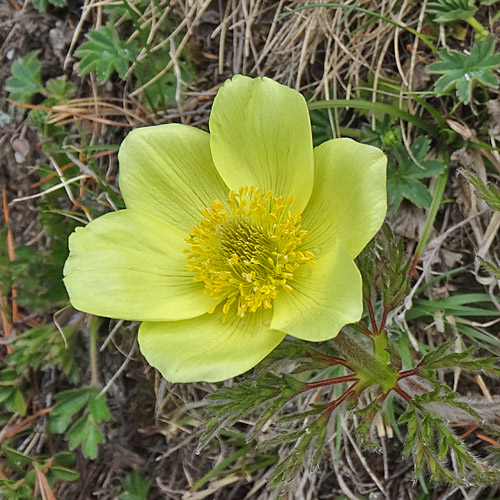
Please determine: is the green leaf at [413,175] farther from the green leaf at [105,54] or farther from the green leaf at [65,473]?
the green leaf at [65,473]

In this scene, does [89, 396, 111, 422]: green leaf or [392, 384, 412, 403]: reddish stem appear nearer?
[392, 384, 412, 403]: reddish stem

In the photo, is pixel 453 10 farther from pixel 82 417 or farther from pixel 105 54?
pixel 82 417

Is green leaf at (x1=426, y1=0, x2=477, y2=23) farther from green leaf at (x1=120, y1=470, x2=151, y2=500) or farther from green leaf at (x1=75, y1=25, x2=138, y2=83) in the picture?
green leaf at (x1=120, y1=470, x2=151, y2=500)

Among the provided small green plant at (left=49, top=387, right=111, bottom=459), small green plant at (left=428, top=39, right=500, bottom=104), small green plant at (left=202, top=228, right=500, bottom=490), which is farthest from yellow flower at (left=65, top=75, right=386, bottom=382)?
small green plant at (left=49, top=387, right=111, bottom=459)

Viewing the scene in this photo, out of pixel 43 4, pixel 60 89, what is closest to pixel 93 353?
pixel 60 89

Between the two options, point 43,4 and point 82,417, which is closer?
point 82,417

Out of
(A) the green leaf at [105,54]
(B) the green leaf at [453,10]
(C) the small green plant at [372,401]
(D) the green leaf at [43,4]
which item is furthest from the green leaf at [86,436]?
(B) the green leaf at [453,10]

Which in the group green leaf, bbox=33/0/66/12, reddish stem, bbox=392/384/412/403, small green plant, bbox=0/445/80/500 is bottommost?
small green plant, bbox=0/445/80/500
